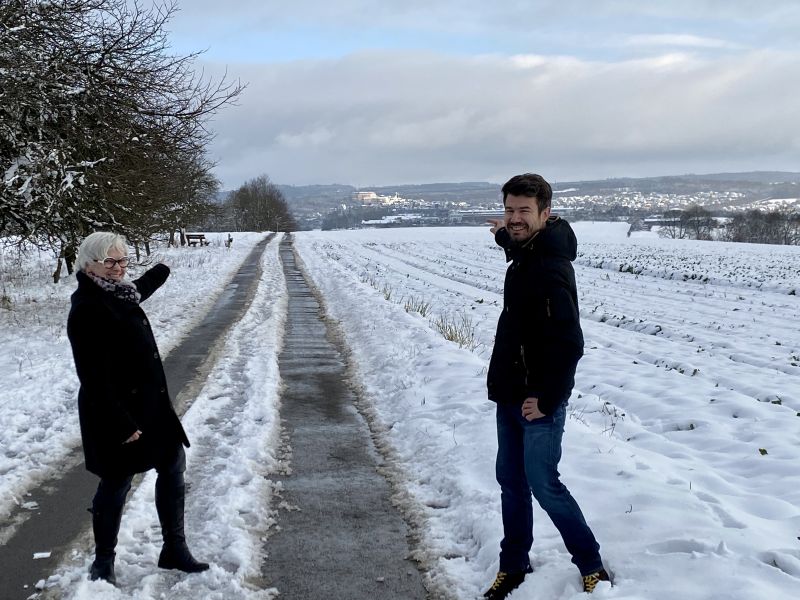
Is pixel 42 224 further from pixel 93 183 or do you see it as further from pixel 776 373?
Result: pixel 776 373

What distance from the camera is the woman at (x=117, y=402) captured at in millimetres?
3547

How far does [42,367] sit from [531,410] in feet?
26.8

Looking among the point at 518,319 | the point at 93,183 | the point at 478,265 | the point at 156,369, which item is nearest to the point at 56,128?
the point at 93,183

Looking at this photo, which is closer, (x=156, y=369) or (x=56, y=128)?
(x=156, y=369)

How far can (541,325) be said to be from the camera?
322 centimetres

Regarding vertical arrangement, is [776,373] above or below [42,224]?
below

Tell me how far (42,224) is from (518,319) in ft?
38.1

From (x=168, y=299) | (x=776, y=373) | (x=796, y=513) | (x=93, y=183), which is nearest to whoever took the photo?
(x=796, y=513)

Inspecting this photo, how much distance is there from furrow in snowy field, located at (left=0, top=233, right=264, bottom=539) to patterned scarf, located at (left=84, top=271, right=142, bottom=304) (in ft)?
0.96

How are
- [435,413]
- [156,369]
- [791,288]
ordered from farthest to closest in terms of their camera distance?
[791,288] < [435,413] < [156,369]

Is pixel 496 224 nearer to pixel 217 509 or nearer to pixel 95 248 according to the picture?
pixel 95 248

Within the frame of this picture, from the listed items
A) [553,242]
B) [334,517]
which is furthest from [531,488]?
[334,517]

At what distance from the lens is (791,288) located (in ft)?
66.6

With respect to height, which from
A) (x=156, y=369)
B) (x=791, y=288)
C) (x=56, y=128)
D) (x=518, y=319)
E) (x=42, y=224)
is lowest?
(x=791, y=288)
